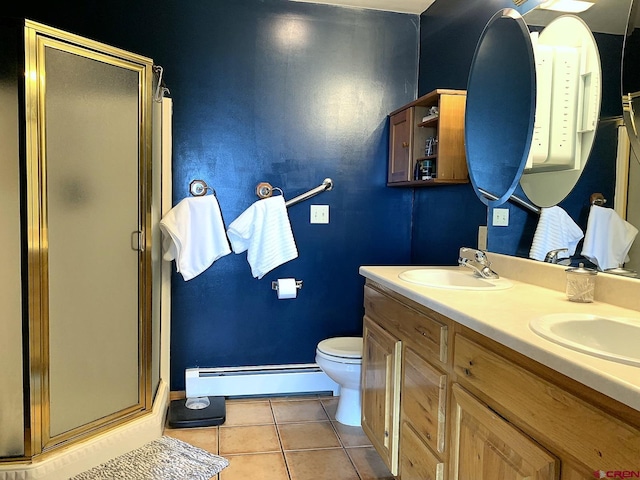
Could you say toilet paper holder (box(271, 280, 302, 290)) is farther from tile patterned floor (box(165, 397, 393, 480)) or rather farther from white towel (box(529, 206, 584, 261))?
white towel (box(529, 206, 584, 261))

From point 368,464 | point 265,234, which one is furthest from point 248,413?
point 265,234

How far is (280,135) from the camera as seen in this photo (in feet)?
9.56

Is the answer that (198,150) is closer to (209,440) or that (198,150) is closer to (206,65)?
(206,65)

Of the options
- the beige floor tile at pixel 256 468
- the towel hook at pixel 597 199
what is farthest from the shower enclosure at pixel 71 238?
the towel hook at pixel 597 199

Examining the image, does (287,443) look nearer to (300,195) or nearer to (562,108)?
(300,195)

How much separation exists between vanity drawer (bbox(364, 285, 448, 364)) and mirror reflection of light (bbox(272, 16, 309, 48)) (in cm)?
161

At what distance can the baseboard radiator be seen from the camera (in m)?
2.86

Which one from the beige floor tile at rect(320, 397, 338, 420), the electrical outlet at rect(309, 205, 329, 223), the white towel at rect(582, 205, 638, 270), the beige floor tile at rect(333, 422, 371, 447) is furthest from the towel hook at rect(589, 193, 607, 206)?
the beige floor tile at rect(320, 397, 338, 420)

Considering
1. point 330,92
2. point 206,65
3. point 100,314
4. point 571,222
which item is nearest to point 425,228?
point 330,92

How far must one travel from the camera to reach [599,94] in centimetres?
157

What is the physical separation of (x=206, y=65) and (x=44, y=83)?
110cm

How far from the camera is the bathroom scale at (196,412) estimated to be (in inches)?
101

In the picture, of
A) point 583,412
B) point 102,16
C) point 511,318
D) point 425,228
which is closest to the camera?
point 583,412

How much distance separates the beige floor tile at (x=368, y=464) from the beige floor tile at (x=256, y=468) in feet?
1.08
